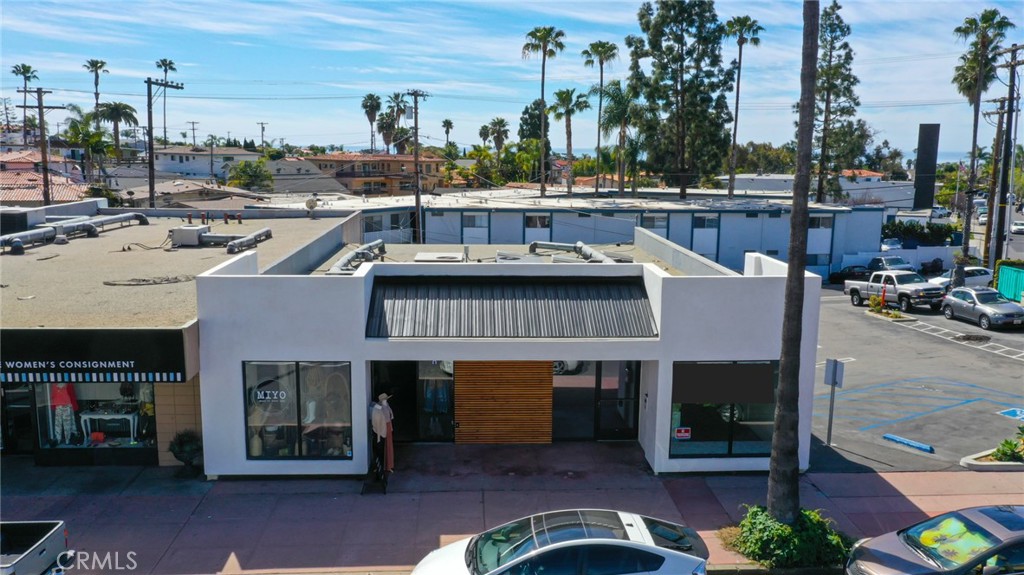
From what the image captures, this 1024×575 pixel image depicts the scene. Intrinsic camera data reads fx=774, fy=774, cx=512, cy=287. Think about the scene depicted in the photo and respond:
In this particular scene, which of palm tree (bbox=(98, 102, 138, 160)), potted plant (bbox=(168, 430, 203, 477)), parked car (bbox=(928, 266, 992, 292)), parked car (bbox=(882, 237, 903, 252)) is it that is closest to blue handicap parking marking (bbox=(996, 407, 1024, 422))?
potted plant (bbox=(168, 430, 203, 477))

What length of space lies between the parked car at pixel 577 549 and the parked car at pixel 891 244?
1751 inches

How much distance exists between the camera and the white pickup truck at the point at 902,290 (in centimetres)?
3347

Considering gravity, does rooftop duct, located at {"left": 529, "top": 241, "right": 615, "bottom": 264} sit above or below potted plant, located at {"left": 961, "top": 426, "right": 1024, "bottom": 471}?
above

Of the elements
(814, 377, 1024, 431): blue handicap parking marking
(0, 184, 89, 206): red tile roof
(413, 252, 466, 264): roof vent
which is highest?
(0, 184, 89, 206): red tile roof

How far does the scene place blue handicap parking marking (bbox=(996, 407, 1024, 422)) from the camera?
1914 cm

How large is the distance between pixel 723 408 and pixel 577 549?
6632mm

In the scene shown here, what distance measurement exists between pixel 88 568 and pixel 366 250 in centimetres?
988

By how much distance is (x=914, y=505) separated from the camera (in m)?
14.0

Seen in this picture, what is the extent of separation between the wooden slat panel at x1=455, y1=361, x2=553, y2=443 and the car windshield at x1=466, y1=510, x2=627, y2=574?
610 centimetres

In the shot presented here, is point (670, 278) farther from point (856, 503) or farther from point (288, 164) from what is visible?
point (288, 164)

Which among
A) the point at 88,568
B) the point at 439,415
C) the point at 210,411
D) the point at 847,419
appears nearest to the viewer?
the point at 88,568

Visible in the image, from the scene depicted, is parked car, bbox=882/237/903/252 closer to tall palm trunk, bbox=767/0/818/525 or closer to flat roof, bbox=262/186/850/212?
flat roof, bbox=262/186/850/212

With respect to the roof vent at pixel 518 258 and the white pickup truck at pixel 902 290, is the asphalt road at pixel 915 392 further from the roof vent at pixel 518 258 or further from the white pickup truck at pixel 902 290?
the roof vent at pixel 518 258

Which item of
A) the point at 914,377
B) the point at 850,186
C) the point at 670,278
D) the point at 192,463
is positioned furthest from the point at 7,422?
the point at 850,186
